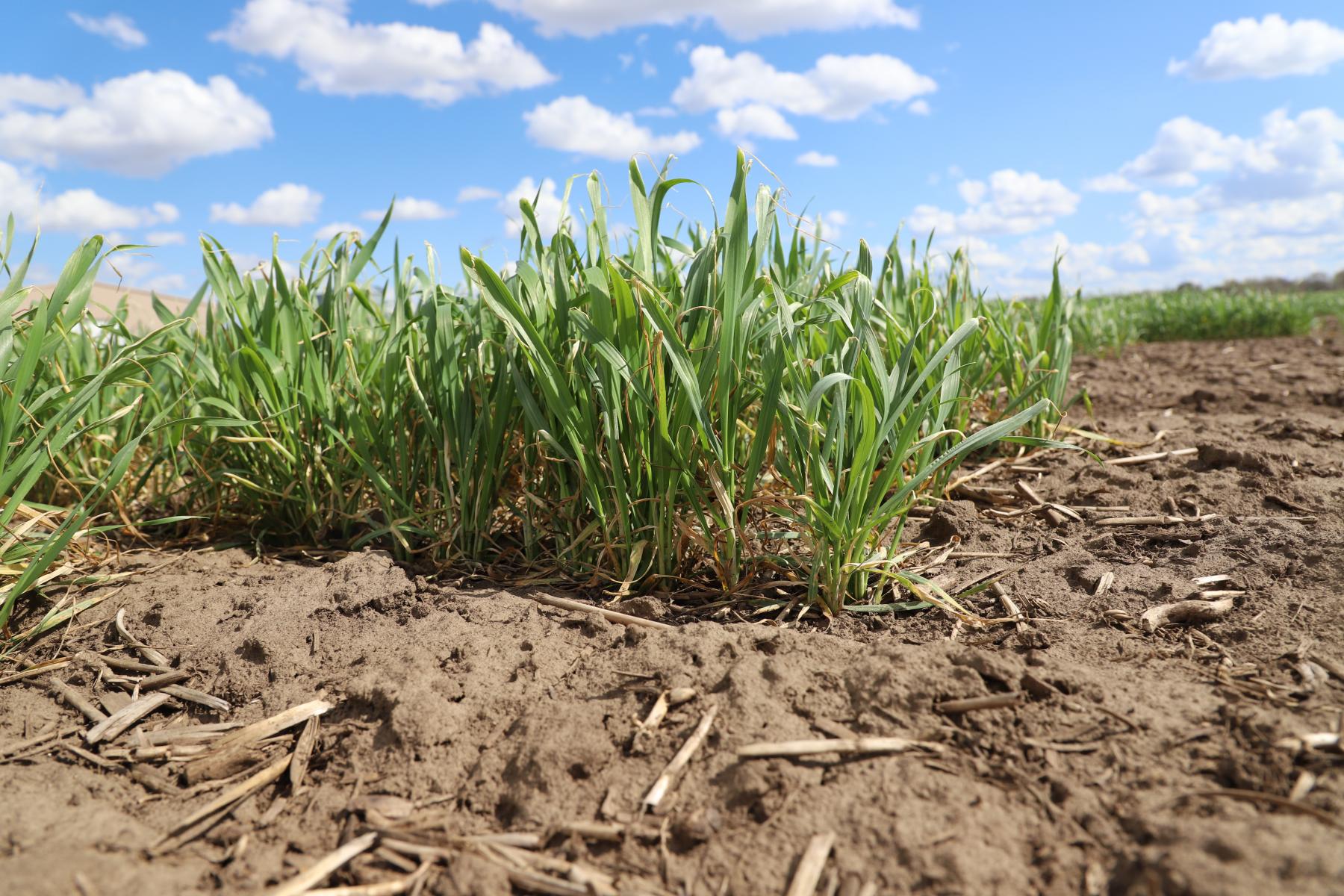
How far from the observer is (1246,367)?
5.09 metres

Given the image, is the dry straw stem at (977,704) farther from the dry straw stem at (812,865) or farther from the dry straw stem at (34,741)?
the dry straw stem at (34,741)

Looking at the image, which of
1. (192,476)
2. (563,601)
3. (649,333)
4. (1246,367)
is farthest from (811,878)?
(1246,367)

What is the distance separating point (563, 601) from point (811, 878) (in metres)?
0.77

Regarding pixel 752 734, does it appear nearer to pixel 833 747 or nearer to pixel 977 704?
pixel 833 747

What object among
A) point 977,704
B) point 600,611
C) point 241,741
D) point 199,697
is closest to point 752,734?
point 977,704

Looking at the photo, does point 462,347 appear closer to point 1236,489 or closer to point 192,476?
point 192,476

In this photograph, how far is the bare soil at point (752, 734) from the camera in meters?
0.99

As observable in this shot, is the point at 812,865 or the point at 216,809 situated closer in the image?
the point at 812,865

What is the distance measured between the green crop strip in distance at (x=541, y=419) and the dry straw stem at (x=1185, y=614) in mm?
348

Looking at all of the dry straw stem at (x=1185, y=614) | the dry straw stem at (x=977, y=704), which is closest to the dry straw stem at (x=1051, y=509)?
the dry straw stem at (x=1185, y=614)

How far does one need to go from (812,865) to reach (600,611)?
2.20ft

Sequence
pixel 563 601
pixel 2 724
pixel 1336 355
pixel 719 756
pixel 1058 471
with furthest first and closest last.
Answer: pixel 1336 355 → pixel 1058 471 → pixel 563 601 → pixel 2 724 → pixel 719 756

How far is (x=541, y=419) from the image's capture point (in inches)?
65.6

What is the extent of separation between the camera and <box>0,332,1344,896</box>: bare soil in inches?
38.8
